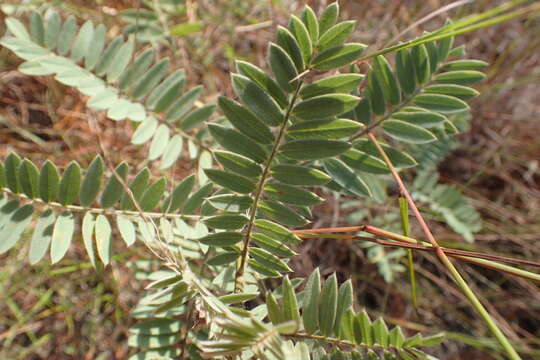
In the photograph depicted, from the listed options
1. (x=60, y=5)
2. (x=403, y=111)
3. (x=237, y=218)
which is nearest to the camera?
(x=237, y=218)

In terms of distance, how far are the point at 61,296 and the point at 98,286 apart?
0.17 m

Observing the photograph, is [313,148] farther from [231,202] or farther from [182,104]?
[182,104]

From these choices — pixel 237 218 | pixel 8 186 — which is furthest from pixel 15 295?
pixel 237 218

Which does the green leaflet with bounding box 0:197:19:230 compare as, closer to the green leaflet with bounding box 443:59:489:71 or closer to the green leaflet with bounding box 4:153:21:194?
the green leaflet with bounding box 4:153:21:194

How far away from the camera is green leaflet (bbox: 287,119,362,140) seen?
3.25 ft

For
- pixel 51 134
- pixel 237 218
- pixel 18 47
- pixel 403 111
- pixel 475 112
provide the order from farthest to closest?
1. pixel 475 112
2. pixel 51 134
3. pixel 18 47
4. pixel 403 111
5. pixel 237 218

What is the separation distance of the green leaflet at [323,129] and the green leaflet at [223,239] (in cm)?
27

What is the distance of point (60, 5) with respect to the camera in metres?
1.98

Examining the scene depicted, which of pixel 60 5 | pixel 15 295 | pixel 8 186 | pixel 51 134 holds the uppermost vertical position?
pixel 60 5

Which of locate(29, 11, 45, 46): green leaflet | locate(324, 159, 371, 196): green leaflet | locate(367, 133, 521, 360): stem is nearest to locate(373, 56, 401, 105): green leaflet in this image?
locate(367, 133, 521, 360): stem

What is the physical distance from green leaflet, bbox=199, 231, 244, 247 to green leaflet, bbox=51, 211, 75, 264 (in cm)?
35

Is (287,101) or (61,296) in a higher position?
(287,101)

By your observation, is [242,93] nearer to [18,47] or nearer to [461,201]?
[18,47]

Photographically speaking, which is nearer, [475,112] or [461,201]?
[461,201]
